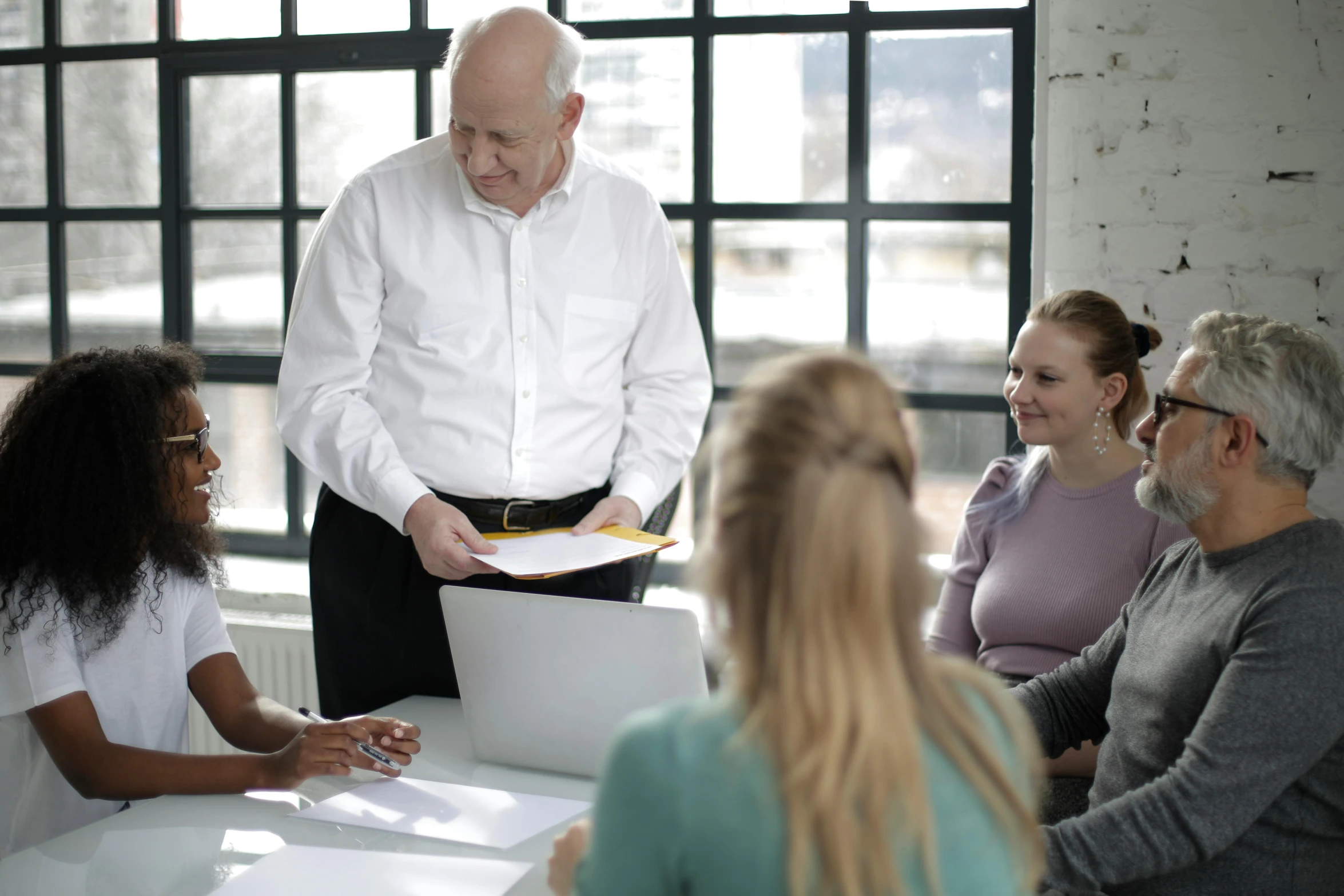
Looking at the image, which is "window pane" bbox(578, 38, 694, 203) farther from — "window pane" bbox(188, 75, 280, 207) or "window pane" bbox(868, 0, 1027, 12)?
"window pane" bbox(188, 75, 280, 207)

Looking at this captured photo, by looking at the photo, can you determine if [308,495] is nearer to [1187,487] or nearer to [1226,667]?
[1187,487]

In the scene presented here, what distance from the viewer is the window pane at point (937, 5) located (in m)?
2.87

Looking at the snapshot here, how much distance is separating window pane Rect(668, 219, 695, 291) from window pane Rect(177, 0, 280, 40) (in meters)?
1.20

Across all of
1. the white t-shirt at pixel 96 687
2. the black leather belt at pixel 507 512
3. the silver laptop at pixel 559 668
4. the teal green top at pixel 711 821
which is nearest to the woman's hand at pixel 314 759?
the silver laptop at pixel 559 668

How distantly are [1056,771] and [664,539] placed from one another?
0.80 metres

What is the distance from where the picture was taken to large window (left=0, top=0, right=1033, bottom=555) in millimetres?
2967

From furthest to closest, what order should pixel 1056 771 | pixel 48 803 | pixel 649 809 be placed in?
pixel 1056 771 → pixel 48 803 → pixel 649 809

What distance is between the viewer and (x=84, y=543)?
1.66m

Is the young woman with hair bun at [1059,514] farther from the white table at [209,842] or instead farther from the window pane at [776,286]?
the white table at [209,842]

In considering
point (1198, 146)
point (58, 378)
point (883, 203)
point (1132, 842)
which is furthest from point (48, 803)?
point (1198, 146)

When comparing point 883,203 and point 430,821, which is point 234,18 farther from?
point 430,821

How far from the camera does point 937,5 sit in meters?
2.91

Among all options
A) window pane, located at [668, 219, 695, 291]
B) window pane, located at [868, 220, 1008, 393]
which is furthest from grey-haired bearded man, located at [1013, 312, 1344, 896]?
window pane, located at [668, 219, 695, 291]

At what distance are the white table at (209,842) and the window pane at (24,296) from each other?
257cm
